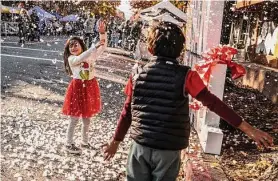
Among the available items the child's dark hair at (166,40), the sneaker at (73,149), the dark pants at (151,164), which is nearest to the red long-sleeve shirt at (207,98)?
the child's dark hair at (166,40)

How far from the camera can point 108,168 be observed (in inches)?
173

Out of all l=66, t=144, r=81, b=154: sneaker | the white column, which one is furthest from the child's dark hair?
l=66, t=144, r=81, b=154: sneaker

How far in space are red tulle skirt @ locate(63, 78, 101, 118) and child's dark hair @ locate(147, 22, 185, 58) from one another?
2.31 m

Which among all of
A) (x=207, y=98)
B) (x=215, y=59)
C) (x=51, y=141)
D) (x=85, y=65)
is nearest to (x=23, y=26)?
(x=51, y=141)

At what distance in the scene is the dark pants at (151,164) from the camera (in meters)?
2.63

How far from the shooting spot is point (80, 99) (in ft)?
15.7

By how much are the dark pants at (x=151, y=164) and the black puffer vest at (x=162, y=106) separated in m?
0.06

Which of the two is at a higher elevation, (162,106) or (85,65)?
(85,65)

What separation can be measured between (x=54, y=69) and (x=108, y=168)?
8.17 m

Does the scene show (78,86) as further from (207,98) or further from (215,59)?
(207,98)

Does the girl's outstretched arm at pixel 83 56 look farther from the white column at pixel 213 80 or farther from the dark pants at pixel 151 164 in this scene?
the dark pants at pixel 151 164

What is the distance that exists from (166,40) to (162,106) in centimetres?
45

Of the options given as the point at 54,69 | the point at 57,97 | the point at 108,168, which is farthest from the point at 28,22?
the point at 108,168

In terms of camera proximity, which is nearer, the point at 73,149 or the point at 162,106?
the point at 162,106
